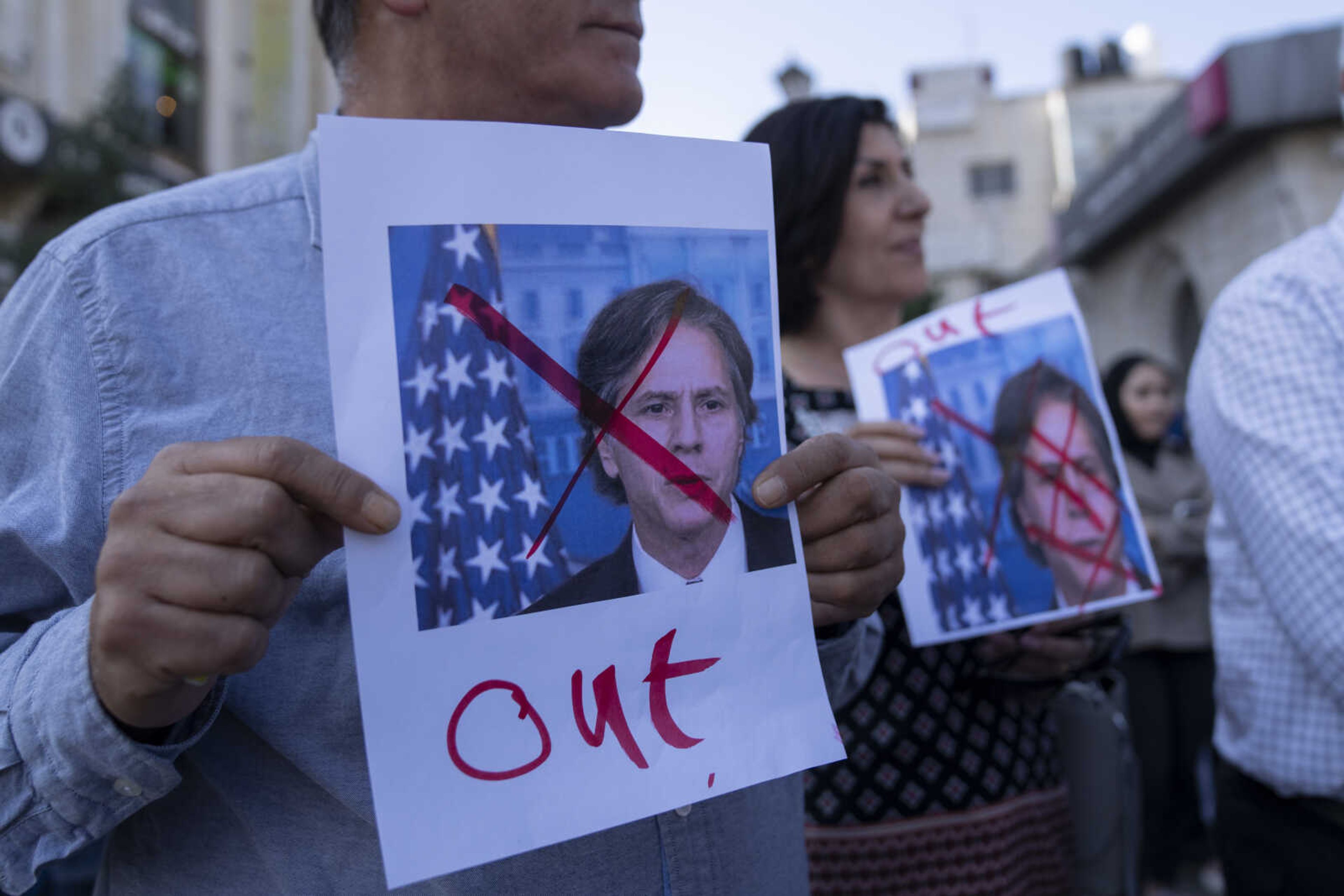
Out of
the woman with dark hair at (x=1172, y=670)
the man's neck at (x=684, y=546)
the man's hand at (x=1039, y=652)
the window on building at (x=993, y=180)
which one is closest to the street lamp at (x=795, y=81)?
the woman with dark hair at (x=1172, y=670)

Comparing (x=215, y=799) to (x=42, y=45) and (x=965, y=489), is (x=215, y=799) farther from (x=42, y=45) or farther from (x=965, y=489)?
(x=42, y=45)

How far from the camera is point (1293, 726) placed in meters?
1.47

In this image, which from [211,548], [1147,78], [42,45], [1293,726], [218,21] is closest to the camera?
[211,548]

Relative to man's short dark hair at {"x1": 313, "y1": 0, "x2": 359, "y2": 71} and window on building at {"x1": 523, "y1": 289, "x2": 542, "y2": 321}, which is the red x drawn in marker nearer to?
window on building at {"x1": 523, "y1": 289, "x2": 542, "y2": 321}

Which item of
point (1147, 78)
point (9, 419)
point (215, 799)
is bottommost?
point (215, 799)

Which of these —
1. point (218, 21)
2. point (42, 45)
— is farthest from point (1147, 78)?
point (42, 45)

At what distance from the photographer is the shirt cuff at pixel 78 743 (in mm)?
729

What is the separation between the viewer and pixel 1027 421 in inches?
58.7

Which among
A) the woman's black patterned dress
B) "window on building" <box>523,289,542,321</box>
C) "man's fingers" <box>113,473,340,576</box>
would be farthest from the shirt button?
the woman's black patterned dress

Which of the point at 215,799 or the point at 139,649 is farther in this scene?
the point at 215,799

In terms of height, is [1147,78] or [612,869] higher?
[1147,78]

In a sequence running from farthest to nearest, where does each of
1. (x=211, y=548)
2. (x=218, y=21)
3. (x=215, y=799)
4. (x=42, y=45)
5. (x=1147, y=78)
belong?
(x=1147, y=78) → (x=218, y=21) → (x=42, y=45) → (x=215, y=799) → (x=211, y=548)

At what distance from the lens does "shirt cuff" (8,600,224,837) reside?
0.73m

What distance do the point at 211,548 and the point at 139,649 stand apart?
8 centimetres
